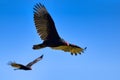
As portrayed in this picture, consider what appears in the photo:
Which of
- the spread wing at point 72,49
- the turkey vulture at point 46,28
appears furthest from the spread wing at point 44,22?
the spread wing at point 72,49

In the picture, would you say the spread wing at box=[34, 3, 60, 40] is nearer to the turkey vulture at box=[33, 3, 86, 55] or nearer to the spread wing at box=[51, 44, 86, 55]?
the turkey vulture at box=[33, 3, 86, 55]

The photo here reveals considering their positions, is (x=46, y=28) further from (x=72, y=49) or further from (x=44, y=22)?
(x=72, y=49)

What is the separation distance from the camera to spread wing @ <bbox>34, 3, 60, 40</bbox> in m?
29.3

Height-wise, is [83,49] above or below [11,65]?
above

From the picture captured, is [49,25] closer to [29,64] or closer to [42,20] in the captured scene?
[42,20]

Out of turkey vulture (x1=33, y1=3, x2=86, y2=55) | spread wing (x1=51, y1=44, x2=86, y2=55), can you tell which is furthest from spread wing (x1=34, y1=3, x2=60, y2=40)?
spread wing (x1=51, y1=44, x2=86, y2=55)

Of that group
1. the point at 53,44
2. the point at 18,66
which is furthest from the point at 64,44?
the point at 18,66

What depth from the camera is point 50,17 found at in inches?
1161

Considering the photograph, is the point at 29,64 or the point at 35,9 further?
the point at 29,64

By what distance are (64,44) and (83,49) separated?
1.60 metres

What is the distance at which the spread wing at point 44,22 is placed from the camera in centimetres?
2933

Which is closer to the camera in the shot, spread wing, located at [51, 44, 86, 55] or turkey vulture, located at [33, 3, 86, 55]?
turkey vulture, located at [33, 3, 86, 55]

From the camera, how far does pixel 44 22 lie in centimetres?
2947

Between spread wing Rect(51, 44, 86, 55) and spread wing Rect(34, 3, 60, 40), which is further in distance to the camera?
spread wing Rect(51, 44, 86, 55)
